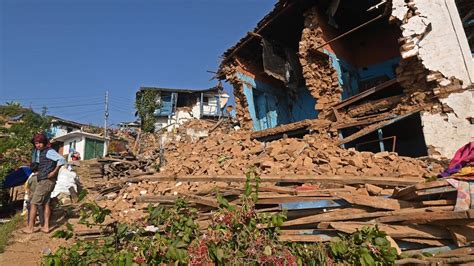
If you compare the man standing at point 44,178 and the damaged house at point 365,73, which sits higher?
the damaged house at point 365,73

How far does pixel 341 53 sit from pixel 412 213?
309 inches

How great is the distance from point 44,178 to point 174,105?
2548 centimetres

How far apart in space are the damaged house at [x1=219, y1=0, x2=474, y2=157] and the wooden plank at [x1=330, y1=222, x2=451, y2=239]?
3967 millimetres

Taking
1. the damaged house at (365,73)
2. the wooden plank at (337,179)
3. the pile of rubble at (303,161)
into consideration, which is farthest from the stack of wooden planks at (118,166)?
the wooden plank at (337,179)

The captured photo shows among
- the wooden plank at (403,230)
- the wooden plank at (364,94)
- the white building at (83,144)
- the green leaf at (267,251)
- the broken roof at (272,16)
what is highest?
the broken roof at (272,16)

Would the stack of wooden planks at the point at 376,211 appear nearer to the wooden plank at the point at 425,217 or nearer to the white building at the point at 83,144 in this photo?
the wooden plank at the point at 425,217

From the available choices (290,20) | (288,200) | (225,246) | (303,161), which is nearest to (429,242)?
(288,200)

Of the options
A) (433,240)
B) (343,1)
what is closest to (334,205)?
(433,240)

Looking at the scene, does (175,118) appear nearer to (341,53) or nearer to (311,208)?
(341,53)

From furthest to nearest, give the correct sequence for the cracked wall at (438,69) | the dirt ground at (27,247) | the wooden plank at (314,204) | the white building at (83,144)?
the white building at (83,144), the cracked wall at (438,69), the dirt ground at (27,247), the wooden plank at (314,204)

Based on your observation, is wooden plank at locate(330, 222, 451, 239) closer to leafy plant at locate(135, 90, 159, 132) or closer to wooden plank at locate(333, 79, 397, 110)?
wooden plank at locate(333, 79, 397, 110)

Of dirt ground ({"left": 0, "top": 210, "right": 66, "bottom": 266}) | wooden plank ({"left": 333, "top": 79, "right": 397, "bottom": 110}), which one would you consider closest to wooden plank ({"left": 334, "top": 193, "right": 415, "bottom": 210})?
dirt ground ({"left": 0, "top": 210, "right": 66, "bottom": 266})

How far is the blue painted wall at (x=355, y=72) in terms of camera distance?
9102mm

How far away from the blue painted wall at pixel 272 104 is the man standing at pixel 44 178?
8043 mm
